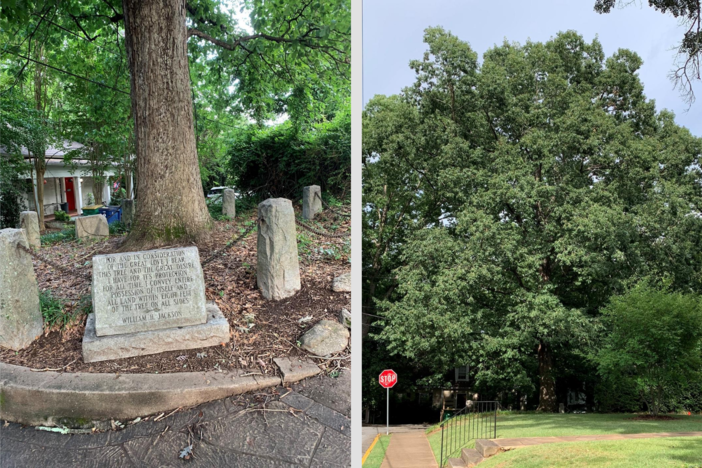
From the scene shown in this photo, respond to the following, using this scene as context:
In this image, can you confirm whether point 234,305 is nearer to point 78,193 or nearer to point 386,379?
point 78,193

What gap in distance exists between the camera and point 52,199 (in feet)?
5.70

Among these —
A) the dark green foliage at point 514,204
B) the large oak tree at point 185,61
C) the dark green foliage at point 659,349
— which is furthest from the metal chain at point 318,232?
the dark green foliage at point 659,349

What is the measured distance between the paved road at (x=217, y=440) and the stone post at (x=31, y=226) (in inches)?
26.0

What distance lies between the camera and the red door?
1704mm

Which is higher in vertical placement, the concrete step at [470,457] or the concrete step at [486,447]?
the concrete step at [486,447]

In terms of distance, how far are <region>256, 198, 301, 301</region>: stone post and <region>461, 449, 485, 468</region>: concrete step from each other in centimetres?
145

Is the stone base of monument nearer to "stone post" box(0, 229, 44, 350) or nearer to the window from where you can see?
"stone post" box(0, 229, 44, 350)

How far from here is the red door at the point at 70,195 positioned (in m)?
1.70

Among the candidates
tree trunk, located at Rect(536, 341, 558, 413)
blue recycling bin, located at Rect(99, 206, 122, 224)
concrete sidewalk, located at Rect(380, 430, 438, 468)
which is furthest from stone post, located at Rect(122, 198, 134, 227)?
tree trunk, located at Rect(536, 341, 558, 413)

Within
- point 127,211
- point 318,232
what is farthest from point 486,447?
point 127,211

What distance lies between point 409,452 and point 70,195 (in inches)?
97.1

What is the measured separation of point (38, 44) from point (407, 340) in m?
3.61

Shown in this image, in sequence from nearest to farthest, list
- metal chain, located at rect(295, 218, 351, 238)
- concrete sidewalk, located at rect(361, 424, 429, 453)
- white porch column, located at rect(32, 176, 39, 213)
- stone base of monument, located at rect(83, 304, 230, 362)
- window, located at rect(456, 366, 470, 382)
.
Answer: stone base of monument, located at rect(83, 304, 230, 362) → white porch column, located at rect(32, 176, 39, 213) → metal chain, located at rect(295, 218, 351, 238) → concrete sidewalk, located at rect(361, 424, 429, 453) → window, located at rect(456, 366, 470, 382)

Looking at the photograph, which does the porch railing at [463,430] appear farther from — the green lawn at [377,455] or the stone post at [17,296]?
the stone post at [17,296]
